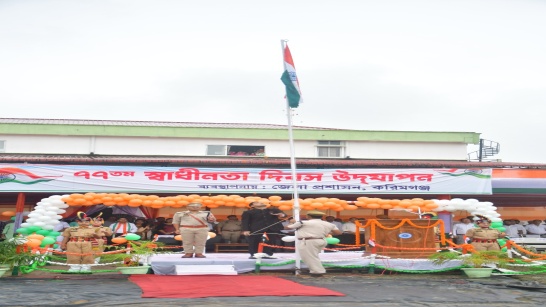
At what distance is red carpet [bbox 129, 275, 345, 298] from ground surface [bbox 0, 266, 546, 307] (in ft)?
1.03

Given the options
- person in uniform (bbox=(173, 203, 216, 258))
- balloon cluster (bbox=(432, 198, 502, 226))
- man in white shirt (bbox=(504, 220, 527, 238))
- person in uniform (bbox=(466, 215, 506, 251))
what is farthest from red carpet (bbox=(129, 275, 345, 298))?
man in white shirt (bbox=(504, 220, 527, 238))

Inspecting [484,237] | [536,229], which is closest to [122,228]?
[484,237]

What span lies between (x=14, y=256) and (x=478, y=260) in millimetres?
9770

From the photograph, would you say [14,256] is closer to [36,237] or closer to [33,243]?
[33,243]

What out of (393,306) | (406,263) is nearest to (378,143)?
(406,263)

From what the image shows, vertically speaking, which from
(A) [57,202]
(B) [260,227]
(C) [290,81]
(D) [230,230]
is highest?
(C) [290,81]

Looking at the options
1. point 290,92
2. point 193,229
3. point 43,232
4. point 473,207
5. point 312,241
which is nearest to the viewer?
point 312,241

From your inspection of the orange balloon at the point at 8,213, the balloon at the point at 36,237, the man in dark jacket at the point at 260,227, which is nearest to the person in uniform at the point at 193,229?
the man in dark jacket at the point at 260,227

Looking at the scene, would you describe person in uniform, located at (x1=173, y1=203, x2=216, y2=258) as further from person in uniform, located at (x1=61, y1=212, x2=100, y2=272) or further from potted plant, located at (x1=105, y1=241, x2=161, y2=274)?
person in uniform, located at (x1=61, y1=212, x2=100, y2=272)

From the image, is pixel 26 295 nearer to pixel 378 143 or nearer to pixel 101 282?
pixel 101 282

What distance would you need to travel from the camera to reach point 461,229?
65.7 feet

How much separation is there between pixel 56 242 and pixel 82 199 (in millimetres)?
1468

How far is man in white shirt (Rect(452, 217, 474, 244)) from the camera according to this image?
19.6m

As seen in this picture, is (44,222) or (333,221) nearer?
(44,222)
